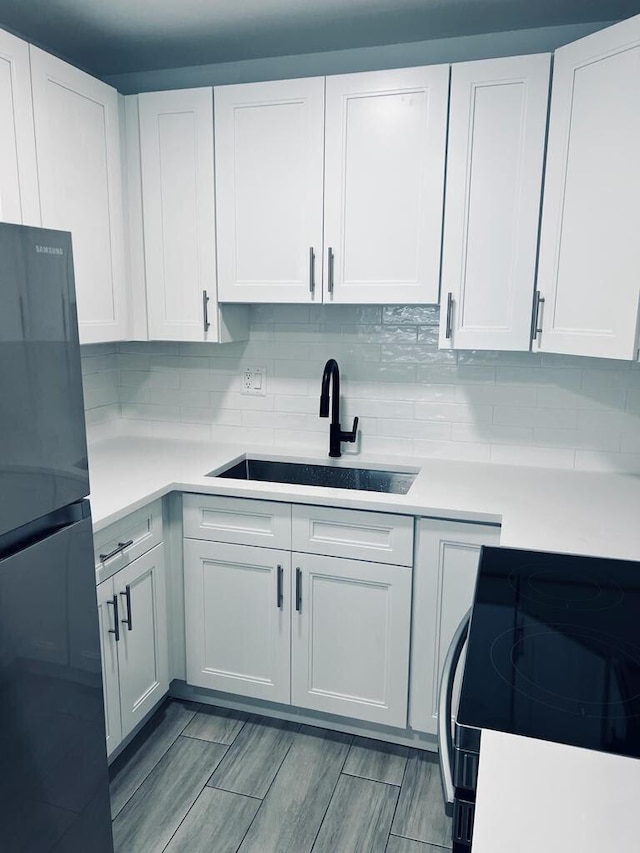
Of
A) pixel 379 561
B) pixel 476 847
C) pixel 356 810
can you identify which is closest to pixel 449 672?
pixel 476 847

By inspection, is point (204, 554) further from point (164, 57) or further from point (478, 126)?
point (164, 57)

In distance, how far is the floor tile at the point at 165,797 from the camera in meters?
1.77

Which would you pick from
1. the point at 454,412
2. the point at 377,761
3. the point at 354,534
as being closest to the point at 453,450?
the point at 454,412

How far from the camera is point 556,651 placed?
42.5 inches

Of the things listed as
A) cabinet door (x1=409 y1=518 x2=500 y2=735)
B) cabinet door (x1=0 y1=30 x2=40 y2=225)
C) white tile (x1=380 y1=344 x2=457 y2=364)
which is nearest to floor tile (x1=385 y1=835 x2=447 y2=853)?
cabinet door (x1=409 y1=518 x2=500 y2=735)

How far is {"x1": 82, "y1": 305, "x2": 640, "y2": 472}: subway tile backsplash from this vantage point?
2301mm

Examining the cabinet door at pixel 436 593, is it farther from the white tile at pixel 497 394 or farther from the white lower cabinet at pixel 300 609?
the white tile at pixel 497 394

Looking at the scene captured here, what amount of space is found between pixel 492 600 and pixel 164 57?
2310 millimetres

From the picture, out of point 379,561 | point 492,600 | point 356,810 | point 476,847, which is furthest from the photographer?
point 379,561

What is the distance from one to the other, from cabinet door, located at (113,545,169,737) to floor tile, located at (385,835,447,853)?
87 cm

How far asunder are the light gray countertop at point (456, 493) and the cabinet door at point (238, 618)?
24cm

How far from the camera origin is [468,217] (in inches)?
81.0

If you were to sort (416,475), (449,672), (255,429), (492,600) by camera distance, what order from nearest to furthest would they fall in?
(449,672) → (492,600) → (416,475) → (255,429)

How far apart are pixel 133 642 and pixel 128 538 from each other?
0.35m
